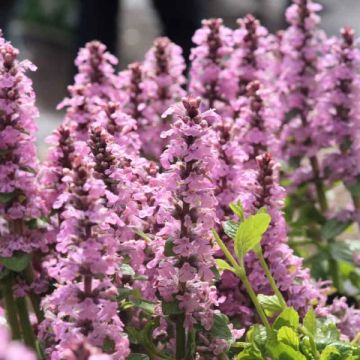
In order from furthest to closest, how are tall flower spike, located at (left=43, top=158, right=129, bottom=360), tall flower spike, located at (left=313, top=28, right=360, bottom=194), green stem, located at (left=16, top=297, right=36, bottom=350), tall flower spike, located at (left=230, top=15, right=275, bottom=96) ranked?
tall flower spike, located at (left=230, top=15, right=275, bottom=96) < tall flower spike, located at (left=313, top=28, right=360, bottom=194) < green stem, located at (left=16, top=297, right=36, bottom=350) < tall flower spike, located at (left=43, top=158, right=129, bottom=360)

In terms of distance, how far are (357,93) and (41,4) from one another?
8.00m

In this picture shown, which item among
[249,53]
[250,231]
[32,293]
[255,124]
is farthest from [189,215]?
[249,53]

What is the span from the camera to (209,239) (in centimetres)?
179

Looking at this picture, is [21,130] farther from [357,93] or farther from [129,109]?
[357,93]

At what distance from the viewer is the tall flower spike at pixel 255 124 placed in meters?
2.39

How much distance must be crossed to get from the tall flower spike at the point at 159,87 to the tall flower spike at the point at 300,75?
1.00ft

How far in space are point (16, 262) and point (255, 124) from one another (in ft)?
2.16

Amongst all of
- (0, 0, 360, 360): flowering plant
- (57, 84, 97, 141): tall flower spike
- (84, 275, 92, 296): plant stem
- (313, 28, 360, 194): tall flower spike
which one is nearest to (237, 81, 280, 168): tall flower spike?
(0, 0, 360, 360): flowering plant

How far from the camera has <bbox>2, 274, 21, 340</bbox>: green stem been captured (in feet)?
7.18

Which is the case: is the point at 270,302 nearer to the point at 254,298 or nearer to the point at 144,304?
the point at 254,298

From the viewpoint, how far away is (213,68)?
2662 mm

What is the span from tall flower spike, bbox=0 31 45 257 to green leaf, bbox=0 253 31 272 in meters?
0.01

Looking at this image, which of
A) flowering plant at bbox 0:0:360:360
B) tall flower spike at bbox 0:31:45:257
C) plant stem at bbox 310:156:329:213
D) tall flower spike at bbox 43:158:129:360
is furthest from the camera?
plant stem at bbox 310:156:329:213

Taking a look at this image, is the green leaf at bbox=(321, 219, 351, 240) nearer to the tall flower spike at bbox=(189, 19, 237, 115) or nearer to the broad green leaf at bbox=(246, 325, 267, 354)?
the tall flower spike at bbox=(189, 19, 237, 115)
